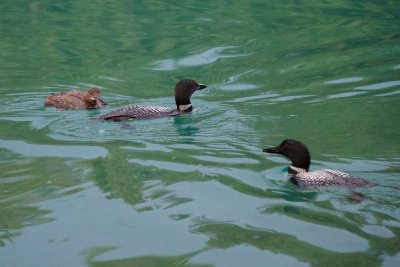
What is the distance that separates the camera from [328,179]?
7422mm

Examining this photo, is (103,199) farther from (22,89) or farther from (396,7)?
(396,7)

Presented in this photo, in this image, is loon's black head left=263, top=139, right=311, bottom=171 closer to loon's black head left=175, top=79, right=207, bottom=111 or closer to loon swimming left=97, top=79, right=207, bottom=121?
loon swimming left=97, top=79, right=207, bottom=121

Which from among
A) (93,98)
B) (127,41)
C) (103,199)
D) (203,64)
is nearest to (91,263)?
(103,199)

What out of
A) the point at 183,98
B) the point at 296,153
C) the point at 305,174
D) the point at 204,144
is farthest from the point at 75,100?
the point at 305,174

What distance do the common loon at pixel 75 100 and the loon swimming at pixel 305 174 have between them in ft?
12.6

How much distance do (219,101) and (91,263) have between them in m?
6.11

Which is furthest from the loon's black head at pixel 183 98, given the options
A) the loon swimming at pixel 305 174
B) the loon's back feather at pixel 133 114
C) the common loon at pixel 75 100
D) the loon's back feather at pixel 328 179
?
the loon's back feather at pixel 328 179

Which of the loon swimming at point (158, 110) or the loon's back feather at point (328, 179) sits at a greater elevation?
the loon swimming at point (158, 110)

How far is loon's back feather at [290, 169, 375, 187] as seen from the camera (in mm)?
7387

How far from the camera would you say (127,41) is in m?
17.1

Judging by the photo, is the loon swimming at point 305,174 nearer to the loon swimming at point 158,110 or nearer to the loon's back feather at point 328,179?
the loon's back feather at point 328,179

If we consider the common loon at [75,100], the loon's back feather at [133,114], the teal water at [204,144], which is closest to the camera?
the teal water at [204,144]

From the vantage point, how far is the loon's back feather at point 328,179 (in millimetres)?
7387

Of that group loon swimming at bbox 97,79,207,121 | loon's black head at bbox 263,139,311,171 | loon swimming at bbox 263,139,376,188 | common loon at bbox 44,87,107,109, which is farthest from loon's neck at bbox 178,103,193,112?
loon's black head at bbox 263,139,311,171
